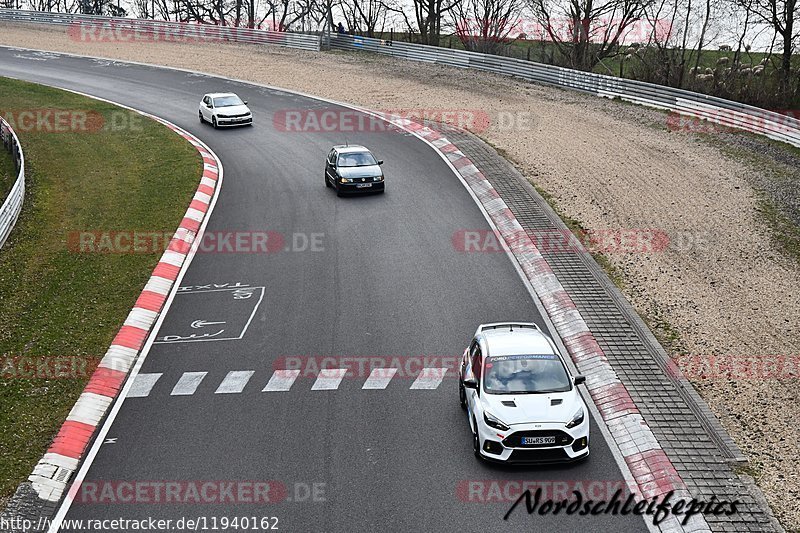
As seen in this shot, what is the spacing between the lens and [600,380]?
15312 millimetres

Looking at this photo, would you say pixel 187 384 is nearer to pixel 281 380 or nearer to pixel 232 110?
pixel 281 380

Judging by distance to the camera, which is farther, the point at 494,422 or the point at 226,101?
the point at 226,101

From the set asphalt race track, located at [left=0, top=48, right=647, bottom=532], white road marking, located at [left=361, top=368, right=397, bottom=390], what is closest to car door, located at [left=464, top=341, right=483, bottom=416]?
asphalt race track, located at [left=0, top=48, right=647, bottom=532]

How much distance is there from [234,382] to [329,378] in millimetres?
1734

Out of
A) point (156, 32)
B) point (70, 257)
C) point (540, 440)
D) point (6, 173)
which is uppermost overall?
point (156, 32)

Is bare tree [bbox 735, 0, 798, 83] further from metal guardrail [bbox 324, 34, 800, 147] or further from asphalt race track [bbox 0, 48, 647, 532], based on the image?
asphalt race track [bbox 0, 48, 647, 532]

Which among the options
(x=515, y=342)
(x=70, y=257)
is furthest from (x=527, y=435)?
(x=70, y=257)

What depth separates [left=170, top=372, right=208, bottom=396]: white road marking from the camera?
14.9 metres

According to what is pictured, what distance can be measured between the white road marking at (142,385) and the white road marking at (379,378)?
3.88 meters

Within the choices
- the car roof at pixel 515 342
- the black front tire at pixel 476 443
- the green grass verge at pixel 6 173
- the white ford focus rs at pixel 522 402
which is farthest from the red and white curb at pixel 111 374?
the car roof at pixel 515 342

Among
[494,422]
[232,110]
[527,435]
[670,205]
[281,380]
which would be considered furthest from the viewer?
[232,110]

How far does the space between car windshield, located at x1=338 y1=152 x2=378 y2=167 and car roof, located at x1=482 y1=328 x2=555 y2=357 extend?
12.4 meters

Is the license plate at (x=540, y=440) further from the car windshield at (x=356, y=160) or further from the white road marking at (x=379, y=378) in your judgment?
the car windshield at (x=356, y=160)

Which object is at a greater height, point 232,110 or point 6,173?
point 232,110
